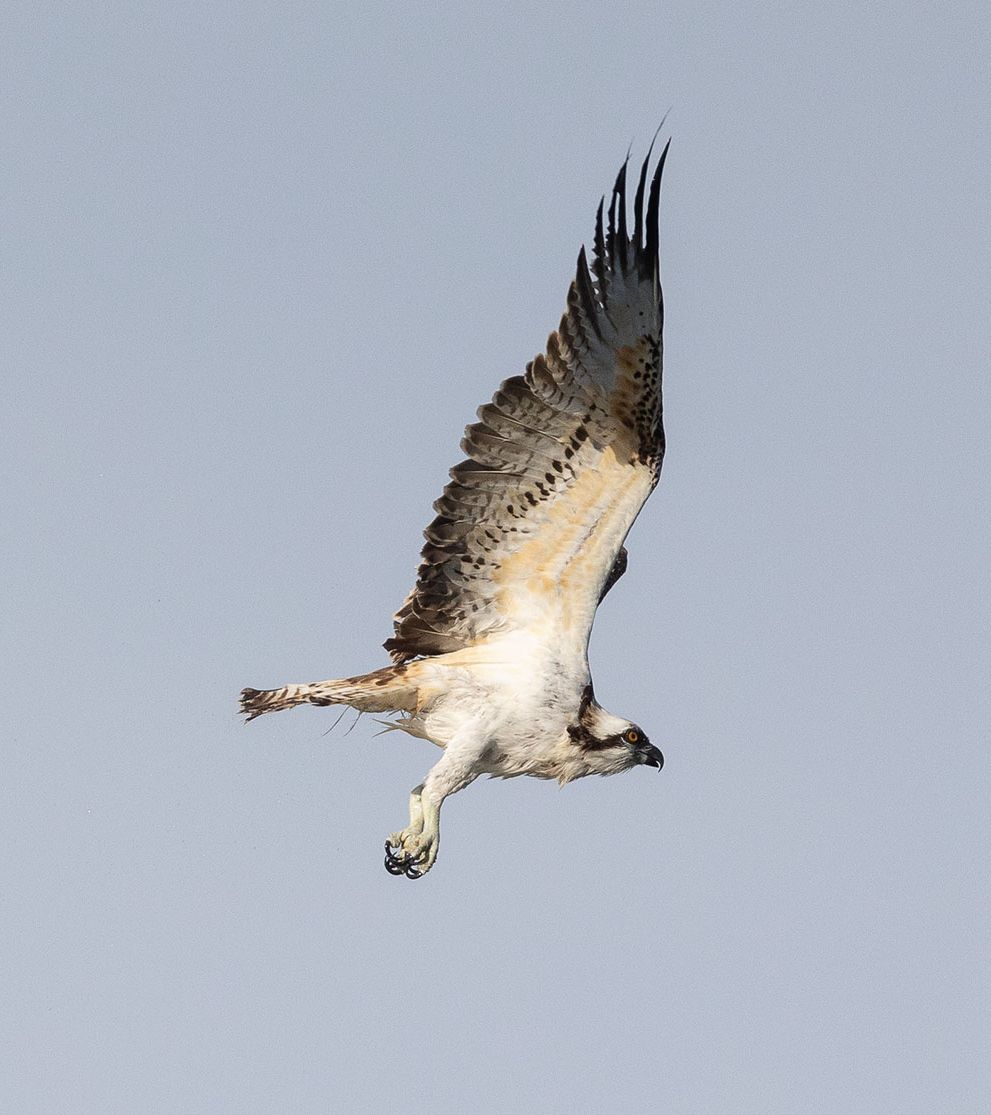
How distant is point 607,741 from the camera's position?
1573cm

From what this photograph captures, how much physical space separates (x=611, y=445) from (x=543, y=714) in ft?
5.95

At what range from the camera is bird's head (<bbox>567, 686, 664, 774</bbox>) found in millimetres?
15625

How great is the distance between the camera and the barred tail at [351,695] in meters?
15.5

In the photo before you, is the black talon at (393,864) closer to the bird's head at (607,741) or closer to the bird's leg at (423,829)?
the bird's leg at (423,829)

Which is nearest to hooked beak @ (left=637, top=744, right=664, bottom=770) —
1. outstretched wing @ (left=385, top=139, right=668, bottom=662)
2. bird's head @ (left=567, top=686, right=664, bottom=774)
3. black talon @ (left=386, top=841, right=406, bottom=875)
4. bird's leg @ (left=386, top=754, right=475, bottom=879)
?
bird's head @ (left=567, top=686, right=664, bottom=774)

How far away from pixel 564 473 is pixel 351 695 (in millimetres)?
2025

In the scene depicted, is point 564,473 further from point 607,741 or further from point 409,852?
point 409,852

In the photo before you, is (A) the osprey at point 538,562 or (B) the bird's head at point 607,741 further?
(B) the bird's head at point 607,741

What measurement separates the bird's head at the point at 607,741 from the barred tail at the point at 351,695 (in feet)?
3.71

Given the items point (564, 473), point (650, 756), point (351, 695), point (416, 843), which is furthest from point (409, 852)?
point (564, 473)

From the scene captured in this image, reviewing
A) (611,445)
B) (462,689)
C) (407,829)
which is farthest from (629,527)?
(407,829)

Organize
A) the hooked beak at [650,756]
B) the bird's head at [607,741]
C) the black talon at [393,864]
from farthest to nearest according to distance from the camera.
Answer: the hooked beak at [650,756]
the bird's head at [607,741]
the black talon at [393,864]

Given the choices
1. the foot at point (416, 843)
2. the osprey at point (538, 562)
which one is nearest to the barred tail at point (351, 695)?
the osprey at point (538, 562)

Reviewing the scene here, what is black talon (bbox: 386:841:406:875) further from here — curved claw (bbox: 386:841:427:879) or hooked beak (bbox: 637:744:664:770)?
hooked beak (bbox: 637:744:664:770)
